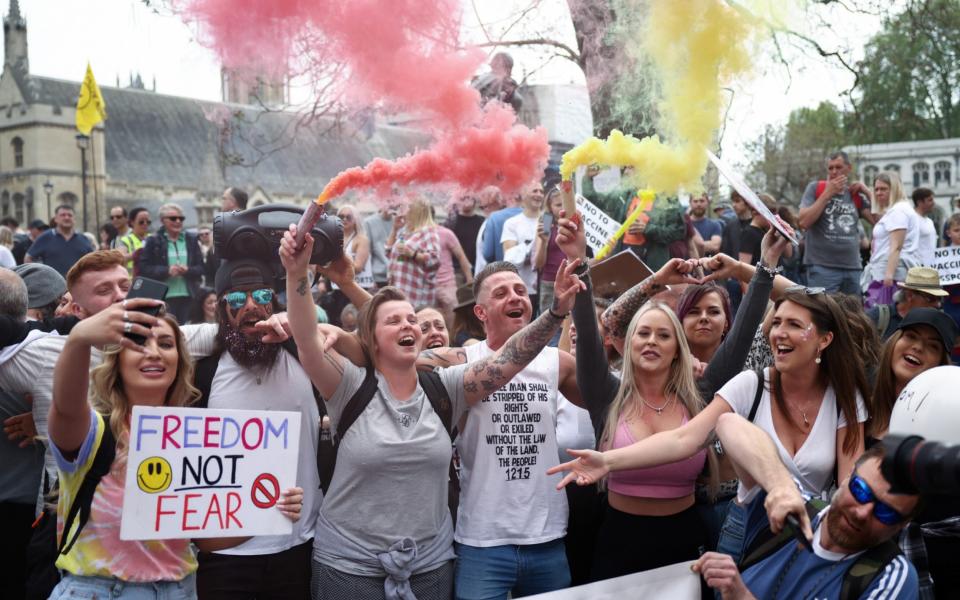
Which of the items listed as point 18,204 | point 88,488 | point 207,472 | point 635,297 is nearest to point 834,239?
point 635,297

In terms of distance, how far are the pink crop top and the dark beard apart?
1576mm

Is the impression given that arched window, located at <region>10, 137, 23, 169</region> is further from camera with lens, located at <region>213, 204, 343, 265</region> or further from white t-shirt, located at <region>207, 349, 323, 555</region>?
white t-shirt, located at <region>207, 349, 323, 555</region>

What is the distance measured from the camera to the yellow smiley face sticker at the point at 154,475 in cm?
380

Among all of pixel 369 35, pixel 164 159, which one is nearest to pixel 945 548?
pixel 369 35

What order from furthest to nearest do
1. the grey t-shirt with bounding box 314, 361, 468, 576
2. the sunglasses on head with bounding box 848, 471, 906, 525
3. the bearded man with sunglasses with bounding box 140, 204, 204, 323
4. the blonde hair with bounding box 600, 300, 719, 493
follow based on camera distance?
the bearded man with sunglasses with bounding box 140, 204, 204, 323 < the blonde hair with bounding box 600, 300, 719, 493 < the grey t-shirt with bounding box 314, 361, 468, 576 < the sunglasses on head with bounding box 848, 471, 906, 525

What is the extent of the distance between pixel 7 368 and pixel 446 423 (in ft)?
6.55

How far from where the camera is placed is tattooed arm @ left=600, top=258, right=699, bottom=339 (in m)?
5.09

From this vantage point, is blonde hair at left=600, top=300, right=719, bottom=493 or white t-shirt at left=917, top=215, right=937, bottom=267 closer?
blonde hair at left=600, top=300, right=719, bottom=493

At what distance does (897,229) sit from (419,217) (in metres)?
4.60

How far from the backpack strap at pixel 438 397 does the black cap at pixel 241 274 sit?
32.9 inches

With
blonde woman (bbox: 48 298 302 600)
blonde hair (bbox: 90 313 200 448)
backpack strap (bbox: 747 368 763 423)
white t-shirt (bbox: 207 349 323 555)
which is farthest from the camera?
white t-shirt (bbox: 207 349 323 555)

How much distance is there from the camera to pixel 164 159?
7219cm

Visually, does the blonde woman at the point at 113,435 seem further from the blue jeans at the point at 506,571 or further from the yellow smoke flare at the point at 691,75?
the yellow smoke flare at the point at 691,75

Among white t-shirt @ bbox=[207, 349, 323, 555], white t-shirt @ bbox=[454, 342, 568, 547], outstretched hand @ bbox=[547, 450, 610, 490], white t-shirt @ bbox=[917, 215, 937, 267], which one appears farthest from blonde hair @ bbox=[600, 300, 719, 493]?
white t-shirt @ bbox=[917, 215, 937, 267]
